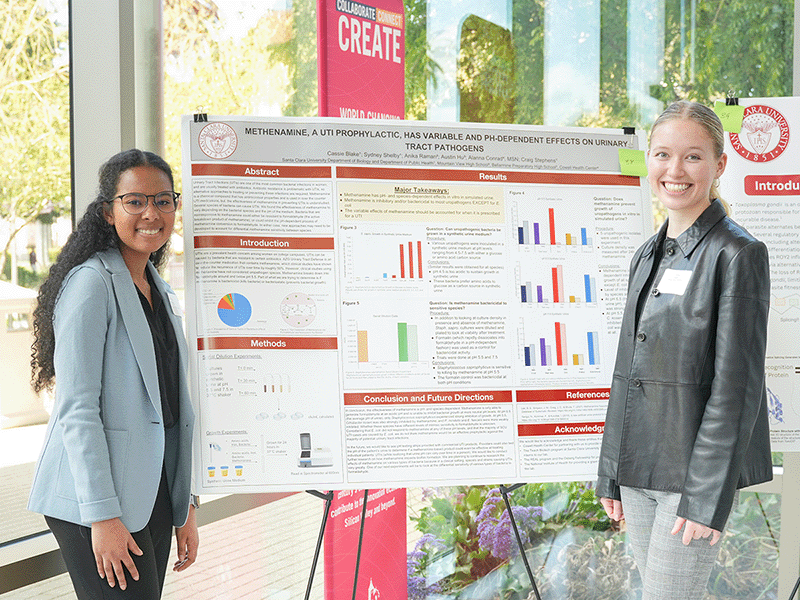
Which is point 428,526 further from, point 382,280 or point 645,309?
point 645,309

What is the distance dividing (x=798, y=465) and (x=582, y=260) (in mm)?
1500

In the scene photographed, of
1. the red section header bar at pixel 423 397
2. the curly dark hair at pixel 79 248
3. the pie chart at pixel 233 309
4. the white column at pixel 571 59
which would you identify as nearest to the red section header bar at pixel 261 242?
Result: the pie chart at pixel 233 309

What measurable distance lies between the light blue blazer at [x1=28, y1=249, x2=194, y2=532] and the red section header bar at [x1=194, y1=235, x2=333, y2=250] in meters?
0.30

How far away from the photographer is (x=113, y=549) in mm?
1501

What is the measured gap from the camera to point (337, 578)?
252 centimetres

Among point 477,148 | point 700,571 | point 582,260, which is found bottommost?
point 700,571

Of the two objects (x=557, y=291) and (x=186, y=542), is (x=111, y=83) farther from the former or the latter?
(x=557, y=291)

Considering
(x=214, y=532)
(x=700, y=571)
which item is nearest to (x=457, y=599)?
(x=214, y=532)

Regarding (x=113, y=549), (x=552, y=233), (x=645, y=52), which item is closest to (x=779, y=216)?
(x=552, y=233)

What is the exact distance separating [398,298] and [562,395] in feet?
1.89

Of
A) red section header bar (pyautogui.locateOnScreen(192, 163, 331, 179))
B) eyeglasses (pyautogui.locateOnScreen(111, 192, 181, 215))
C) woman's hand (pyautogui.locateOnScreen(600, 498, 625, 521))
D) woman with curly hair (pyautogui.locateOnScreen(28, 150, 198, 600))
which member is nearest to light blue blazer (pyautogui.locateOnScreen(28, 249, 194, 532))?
woman with curly hair (pyautogui.locateOnScreen(28, 150, 198, 600))

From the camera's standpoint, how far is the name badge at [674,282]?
5.20ft

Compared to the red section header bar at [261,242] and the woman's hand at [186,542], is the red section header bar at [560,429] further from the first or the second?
the woman's hand at [186,542]

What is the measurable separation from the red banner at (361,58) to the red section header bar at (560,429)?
1319 millimetres
